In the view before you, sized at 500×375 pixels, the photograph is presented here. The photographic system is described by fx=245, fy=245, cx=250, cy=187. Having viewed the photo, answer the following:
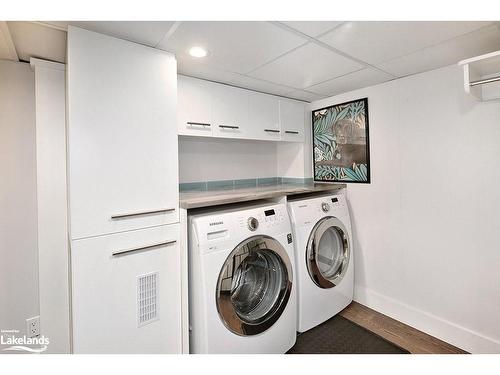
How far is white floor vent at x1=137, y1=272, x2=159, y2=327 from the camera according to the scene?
4.39ft

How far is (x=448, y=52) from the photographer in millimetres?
1511

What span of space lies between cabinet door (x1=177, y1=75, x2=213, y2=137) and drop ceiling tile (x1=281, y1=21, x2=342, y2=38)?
0.90 metres

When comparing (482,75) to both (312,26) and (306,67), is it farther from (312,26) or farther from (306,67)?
(312,26)

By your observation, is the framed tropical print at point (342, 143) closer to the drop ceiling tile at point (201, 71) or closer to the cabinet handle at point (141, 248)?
the drop ceiling tile at point (201, 71)

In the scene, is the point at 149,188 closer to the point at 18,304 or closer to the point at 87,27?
the point at 87,27

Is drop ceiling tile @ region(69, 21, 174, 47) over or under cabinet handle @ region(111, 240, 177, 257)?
over

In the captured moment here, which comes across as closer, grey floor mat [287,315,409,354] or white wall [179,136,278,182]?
Result: grey floor mat [287,315,409,354]

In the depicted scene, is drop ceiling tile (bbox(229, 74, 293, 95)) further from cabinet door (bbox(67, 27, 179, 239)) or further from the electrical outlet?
the electrical outlet

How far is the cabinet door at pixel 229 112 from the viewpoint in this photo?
1959 mm

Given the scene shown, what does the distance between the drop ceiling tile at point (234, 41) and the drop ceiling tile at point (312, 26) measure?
0.19 ft

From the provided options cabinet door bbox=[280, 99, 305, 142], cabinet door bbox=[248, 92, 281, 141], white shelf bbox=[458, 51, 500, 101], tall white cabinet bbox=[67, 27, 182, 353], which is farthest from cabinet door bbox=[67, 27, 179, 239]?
white shelf bbox=[458, 51, 500, 101]
